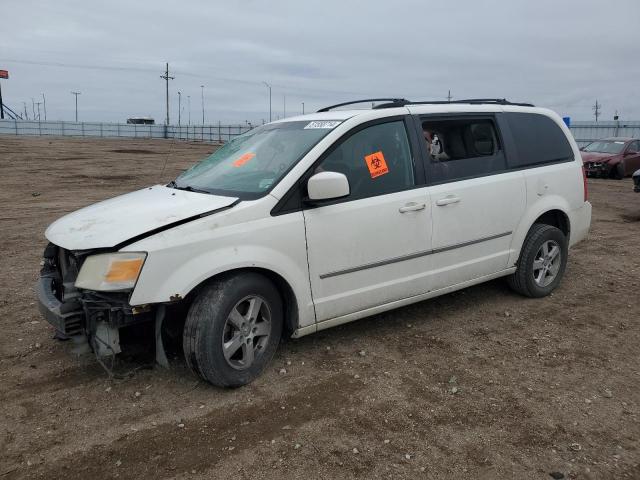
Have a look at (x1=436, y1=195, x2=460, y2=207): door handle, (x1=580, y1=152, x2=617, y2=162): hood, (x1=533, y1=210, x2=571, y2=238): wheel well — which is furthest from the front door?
(x1=580, y1=152, x2=617, y2=162): hood

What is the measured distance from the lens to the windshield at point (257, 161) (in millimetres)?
3789

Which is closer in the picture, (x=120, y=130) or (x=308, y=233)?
(x=308, y=233)

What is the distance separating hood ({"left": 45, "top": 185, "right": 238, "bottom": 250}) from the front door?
0.73 m

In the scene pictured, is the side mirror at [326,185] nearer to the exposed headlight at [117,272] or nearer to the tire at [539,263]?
the exposed headlight at [117,272]

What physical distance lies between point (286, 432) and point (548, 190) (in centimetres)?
353

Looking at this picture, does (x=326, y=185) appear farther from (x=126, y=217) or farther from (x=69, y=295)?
(x=69, y=295)

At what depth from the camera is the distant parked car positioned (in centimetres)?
1809

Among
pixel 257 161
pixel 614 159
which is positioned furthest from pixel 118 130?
pixel 257 161

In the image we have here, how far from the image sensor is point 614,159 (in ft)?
59.4

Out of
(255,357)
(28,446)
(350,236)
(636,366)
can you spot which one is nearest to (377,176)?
(350,236)

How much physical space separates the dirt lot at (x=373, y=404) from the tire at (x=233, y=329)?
6.2 inches

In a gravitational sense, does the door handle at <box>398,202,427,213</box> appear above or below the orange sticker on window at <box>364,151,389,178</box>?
below

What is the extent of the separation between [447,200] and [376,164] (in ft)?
2.30

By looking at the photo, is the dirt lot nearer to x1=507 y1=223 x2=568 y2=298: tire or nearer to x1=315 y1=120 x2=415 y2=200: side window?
x1=507 y1=223 x2=568 y2=298: tire
